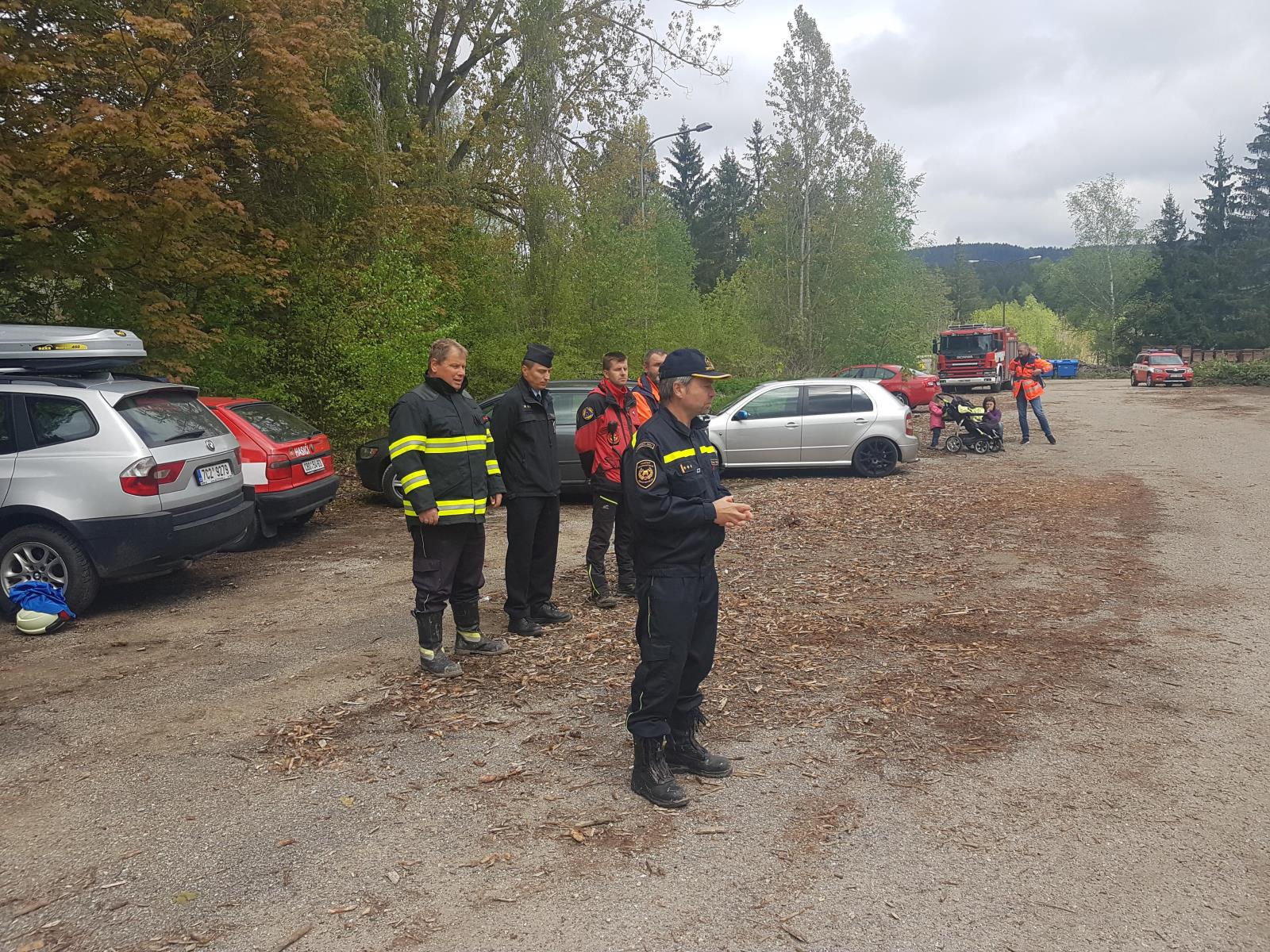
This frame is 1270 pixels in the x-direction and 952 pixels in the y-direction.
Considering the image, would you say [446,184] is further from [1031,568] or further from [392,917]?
[392,917]

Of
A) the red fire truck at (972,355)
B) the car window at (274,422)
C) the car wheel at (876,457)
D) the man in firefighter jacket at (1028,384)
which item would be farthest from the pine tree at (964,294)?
the car window at (274,422)

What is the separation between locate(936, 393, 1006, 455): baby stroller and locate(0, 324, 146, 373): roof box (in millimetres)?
14606

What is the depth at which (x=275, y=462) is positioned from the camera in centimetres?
912

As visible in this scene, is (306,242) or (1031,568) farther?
(306,242)

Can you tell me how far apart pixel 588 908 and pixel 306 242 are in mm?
13370

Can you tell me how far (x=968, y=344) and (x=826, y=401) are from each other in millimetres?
26954

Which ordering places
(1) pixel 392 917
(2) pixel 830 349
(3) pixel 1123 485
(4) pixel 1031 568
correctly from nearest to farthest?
(1) pixel 392 917, (4) pixel 1031 568, (3) pixel 1123 485, (2) pixel 830 349

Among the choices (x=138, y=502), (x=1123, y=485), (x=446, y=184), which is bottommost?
(x=1123, y=485)

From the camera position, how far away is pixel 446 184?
Result: 17422 mm

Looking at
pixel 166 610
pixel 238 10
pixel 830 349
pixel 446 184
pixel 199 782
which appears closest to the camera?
pixel 199 782

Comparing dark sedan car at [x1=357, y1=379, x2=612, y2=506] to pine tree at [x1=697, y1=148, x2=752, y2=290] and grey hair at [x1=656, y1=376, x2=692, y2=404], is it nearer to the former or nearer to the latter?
grey hair at [x1=656, y1=376, x2=692, y2=404]

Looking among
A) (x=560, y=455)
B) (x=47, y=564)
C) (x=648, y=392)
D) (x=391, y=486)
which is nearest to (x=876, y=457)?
(x=560, y=455)

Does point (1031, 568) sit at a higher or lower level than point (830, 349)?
lower

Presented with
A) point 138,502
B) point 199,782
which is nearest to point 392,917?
point 199,782
